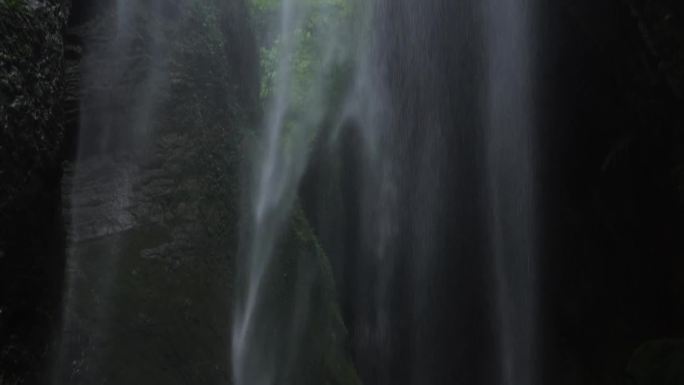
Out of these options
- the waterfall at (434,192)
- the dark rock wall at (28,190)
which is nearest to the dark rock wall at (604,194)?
the waterfall at (434,192)

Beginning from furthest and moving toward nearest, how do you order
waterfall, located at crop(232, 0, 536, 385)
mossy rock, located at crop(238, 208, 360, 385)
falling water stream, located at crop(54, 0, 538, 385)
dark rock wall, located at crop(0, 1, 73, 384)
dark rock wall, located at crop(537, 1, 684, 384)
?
waterfall, located at crop(232, 0, 536, 385)
dark rock wall, located at crop(537, 1, 684, 384)
mossy rock, located at crop(238, 208, 360, 385)
falling water stream, located at crop(54, 0, 538, 385)
dark rock wall, located at crop(0, 1, 73, 384)

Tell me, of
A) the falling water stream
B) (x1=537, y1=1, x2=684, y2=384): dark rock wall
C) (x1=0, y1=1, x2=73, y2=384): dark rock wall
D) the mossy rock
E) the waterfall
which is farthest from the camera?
the waterfall

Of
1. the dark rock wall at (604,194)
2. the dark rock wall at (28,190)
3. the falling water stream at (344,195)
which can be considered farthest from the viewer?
the dark rock wall at (604,194)

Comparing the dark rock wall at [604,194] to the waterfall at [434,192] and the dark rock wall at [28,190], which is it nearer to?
the waterfall at [434,192]

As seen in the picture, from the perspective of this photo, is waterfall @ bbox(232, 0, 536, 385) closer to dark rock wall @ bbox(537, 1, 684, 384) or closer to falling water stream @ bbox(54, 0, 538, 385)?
falling water stream @ bbox(54, 0, 538, 385)

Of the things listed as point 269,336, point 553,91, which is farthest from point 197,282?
point 553,91

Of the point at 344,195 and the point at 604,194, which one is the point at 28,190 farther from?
the point at 604,194

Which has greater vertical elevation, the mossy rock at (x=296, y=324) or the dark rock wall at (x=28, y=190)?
the dark rock wall at (x=28, y=190)

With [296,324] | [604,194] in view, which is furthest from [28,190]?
[604,194]

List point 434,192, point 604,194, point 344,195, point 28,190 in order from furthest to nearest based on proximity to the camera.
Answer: point 344,195
point 434,192
point 604,194
point 28,190

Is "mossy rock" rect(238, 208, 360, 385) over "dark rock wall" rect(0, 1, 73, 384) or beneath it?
beneath

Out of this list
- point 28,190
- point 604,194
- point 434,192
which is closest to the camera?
point 28,190

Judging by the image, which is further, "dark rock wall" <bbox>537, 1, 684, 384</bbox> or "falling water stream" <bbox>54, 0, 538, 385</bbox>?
"dark rock wall" <bbox>537, 1, 684, 384</bbox>

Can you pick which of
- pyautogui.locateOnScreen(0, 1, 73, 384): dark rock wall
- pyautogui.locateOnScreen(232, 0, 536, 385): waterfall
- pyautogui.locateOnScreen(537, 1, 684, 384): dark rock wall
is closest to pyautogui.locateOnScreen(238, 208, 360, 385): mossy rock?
pyautogui.locateOnScreen(0, 1, 73, 384): dark rock wall
